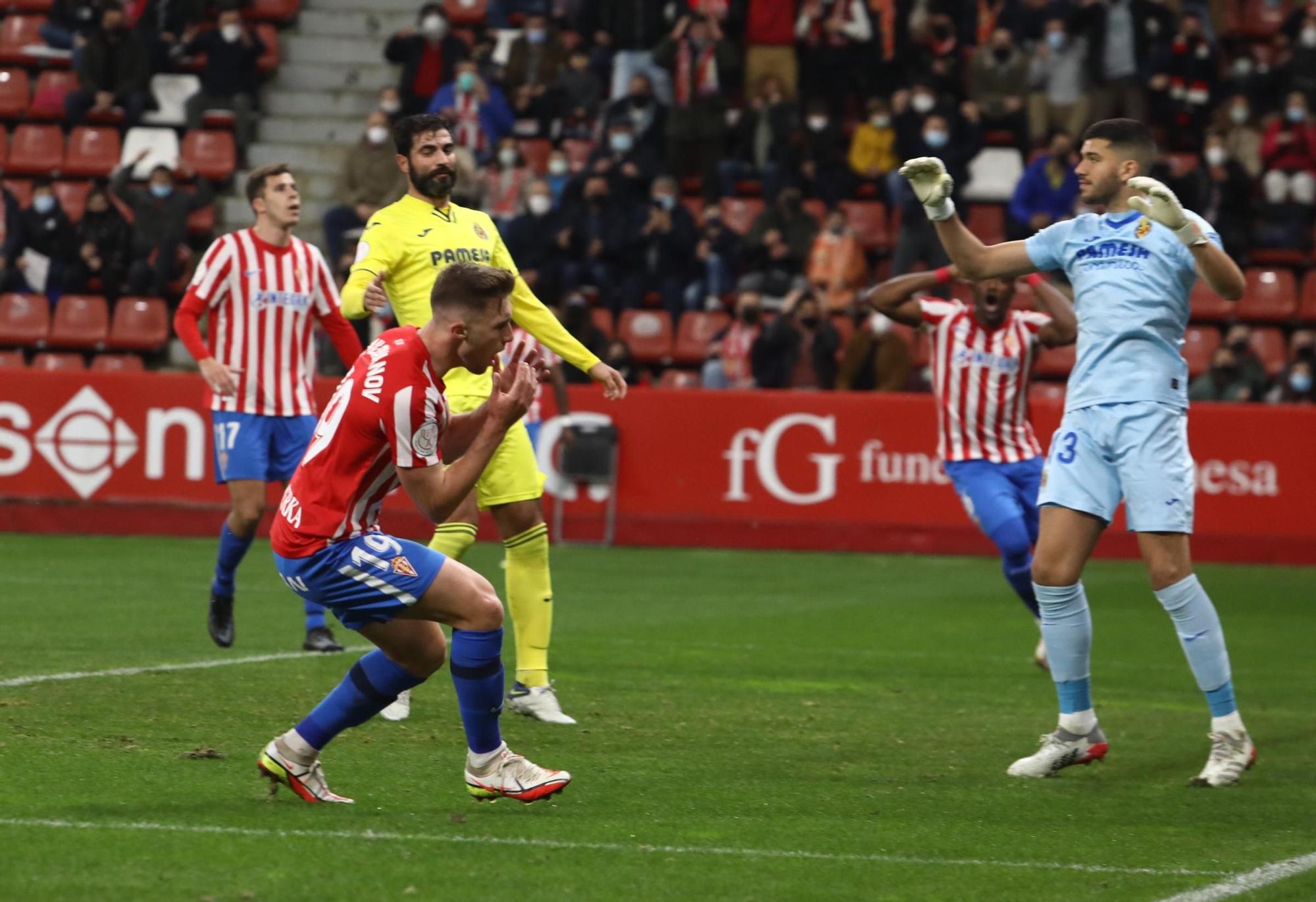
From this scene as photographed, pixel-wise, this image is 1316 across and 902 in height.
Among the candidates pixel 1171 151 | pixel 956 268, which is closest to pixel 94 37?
pixel 1171 151

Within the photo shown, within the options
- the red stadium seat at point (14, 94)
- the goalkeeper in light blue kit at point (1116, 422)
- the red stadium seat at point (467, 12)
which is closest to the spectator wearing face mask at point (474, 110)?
the red stadium seat at point (467, 12)

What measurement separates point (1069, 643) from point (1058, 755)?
43 centimetres

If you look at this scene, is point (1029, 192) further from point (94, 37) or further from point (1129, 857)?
point (1129, 857)

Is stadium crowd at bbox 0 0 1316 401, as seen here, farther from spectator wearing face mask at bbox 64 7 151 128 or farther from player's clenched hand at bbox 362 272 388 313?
player's clenched hand at bbox 362 272 388 313

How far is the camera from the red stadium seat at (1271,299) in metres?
21.0

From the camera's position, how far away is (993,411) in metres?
10.8

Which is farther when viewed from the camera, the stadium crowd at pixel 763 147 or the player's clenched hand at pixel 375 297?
the stadium crowd at pixel 763 147

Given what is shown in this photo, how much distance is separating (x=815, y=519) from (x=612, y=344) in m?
3.18

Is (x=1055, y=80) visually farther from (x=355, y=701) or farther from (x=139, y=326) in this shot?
(x=355, y=701)

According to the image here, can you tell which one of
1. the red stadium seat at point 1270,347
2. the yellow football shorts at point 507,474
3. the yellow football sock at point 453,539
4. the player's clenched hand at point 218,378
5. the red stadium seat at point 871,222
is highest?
the red stadium seat at point 871,222

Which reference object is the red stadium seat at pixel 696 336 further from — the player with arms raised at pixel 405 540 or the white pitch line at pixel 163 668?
the player with arms raised at pixel 405 540

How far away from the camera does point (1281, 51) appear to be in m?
23.1

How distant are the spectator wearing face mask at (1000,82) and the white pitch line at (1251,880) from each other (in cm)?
1687

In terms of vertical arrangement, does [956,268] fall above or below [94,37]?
below
